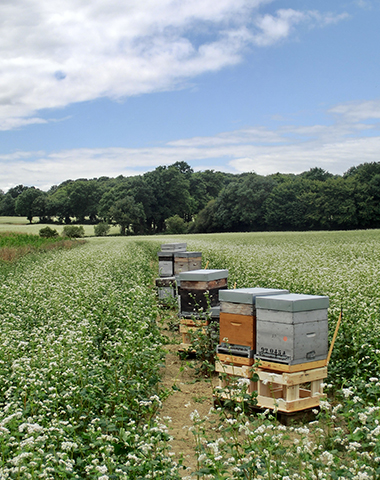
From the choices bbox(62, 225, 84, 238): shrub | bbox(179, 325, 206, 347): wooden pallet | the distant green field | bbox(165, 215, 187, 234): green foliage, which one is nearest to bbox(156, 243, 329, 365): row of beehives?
bbox(179, 325, 206, 347): wooden pallet

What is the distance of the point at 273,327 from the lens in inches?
225

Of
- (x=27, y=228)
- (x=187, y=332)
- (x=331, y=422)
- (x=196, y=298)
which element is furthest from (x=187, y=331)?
(x=27, y=228)

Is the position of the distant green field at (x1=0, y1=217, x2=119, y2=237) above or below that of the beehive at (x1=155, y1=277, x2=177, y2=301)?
above

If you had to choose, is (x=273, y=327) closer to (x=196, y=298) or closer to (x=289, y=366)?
(x=289, y=366)

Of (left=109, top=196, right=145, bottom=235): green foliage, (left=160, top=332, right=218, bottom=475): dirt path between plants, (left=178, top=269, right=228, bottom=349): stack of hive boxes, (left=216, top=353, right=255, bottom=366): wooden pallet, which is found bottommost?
(left=160, top=332, right=218, bottom=475): dirt path between plants

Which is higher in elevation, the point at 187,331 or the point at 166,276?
the point at 166,276

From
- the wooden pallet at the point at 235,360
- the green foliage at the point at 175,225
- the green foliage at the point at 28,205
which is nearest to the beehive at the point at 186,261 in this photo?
the wooden pallet at the point at 235,360

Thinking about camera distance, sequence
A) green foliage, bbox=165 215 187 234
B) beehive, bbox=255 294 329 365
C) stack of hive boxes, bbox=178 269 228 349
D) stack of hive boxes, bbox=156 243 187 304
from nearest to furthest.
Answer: beehive, bbox=255 294 329 365
stack of hive boxes, bbox=178 269 228 349
stack of hive boxes, bbox=156 243 187 304
green foliage, bbox=165 215 187 234

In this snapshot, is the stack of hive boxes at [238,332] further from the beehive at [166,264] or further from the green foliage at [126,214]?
the green foliage at [126,214]

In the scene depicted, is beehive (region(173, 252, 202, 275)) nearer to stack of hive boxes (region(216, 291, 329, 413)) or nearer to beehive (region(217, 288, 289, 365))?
beehive (region(217, 288, 289, 365))

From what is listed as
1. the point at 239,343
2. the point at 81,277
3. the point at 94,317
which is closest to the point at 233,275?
the point at 81,277

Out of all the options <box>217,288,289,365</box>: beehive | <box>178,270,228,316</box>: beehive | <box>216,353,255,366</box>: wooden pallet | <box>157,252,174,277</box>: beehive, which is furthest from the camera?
<box>157,252,174,277</box>: beehive

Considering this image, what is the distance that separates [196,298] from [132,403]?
134 inches

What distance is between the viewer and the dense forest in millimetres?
71312
